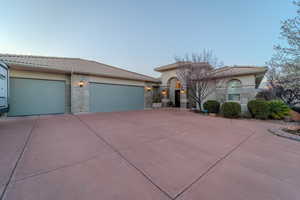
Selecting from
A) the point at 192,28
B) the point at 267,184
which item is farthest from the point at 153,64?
the point at 267,184

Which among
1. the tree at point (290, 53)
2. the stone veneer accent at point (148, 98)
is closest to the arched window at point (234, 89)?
the tree at point (290, 53)

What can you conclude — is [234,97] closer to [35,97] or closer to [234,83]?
[234,83]

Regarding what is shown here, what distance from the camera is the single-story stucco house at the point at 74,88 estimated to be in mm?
7094

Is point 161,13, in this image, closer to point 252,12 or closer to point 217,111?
point 252,12

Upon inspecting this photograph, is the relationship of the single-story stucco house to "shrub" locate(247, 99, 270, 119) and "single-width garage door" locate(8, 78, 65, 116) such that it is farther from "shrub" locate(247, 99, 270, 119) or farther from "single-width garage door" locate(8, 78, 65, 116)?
"shrub" locate(247, 99, 270, 119)

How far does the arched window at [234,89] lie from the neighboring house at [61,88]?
26.3ft

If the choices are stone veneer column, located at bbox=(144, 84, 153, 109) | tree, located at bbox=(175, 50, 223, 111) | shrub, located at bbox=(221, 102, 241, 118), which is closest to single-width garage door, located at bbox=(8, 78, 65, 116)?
stone veneer column, located at bbox=(144, 84, 153, 109)

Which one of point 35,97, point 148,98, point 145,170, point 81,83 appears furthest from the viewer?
point 148,98

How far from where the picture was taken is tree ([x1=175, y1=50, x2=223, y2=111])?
9.67 meters

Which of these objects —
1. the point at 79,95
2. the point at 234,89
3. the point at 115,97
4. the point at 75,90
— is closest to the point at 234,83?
the point at 234,89

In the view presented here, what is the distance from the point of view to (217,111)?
31.9 ft

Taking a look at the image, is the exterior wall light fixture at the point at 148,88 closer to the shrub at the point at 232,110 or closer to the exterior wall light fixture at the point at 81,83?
the exterior wall light fixture at the point at 81,83

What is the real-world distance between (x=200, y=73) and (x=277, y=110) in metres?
5.43

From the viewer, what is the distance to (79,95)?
28.4 ft
